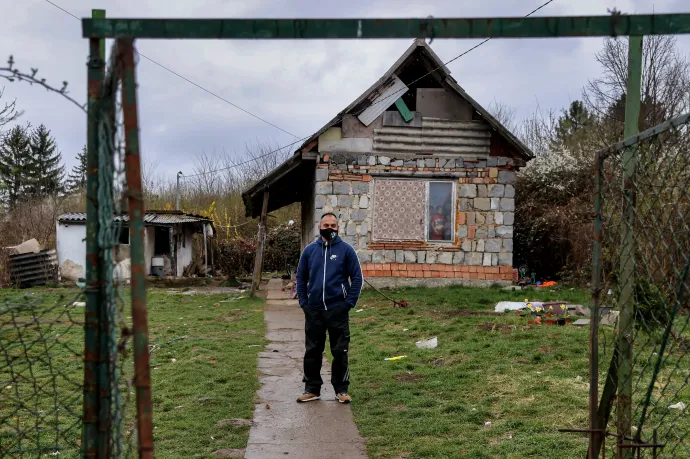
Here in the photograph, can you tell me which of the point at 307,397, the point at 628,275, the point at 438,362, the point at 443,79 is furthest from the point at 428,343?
the point at 443,79

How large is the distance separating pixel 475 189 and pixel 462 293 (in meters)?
2.70

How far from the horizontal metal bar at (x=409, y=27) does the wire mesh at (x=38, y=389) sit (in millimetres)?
1192

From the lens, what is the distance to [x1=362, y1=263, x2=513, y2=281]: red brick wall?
1617cm

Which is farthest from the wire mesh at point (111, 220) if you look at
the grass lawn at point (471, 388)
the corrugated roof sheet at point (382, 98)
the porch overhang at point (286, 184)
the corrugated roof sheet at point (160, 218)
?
the corrugated roof sheet at point (160, 218)

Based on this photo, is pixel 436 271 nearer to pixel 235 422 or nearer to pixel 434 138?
pixel 434 138

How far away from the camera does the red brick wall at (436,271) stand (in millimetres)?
16172

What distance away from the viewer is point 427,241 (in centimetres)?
1630

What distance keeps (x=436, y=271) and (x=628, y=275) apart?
12.6 m

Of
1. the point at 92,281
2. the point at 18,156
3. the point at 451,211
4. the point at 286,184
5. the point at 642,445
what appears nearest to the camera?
the point at 92,281

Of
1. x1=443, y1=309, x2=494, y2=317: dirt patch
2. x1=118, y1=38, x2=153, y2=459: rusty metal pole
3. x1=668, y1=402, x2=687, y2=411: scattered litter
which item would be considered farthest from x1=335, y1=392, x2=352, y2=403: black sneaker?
x1=443, y1=309, x2=494, y2=317: dirt patch

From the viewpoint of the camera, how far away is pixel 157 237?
24844 millimetres

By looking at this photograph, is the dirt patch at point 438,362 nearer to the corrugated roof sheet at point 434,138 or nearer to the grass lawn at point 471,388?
the grass lawn at point 471,388

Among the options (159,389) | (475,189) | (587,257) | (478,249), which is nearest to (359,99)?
(475,189)

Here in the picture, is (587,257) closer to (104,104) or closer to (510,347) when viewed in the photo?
(510,347)
